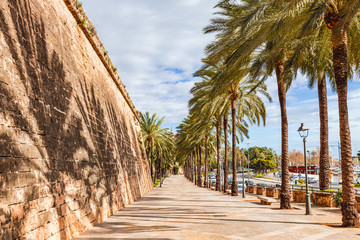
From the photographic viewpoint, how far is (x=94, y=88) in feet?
42.3

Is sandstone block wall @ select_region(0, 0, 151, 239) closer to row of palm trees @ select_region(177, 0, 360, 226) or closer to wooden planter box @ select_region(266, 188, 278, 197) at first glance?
row of palm trees @ select_region(177, 0, 360, 226)

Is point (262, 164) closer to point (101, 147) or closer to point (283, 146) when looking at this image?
point (283, 146)

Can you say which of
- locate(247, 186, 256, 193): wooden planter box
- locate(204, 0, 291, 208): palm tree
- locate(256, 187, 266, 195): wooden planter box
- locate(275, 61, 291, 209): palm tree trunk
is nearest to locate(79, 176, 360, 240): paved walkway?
locate(275, 61, 291, 209): palm tree trunk

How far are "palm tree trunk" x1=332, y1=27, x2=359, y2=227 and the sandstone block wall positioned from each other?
25.7 ft

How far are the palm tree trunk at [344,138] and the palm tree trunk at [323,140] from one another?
9.73 m

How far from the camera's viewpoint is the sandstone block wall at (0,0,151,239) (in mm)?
5176

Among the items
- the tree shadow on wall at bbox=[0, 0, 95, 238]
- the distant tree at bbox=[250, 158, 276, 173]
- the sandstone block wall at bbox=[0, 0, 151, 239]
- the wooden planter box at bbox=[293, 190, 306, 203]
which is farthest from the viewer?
the distant tree at bbox=[250, 158, 276, 173]

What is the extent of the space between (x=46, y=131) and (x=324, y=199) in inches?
587

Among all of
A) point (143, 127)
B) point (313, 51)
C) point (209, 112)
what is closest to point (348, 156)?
point (313, 51)

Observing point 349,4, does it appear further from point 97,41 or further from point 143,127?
point 143,127

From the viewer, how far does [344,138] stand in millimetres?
9609

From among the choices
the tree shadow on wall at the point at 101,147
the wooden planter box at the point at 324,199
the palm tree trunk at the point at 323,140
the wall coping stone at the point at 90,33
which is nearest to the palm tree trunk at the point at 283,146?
the wooden planter box at the point at 324,199

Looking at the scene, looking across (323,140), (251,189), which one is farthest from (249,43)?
(251,189)

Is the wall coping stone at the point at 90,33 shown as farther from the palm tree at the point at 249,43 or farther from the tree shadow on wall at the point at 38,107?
the palm tree at the point at 249,43
